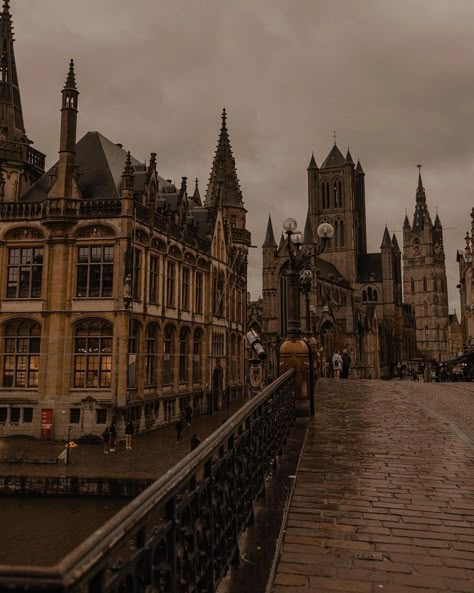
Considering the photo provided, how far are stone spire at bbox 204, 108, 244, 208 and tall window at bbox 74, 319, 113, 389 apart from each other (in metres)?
28.0

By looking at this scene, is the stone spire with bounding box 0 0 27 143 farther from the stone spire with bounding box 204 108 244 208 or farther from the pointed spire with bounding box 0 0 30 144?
the stone spire with bounding box 204 108 244 208

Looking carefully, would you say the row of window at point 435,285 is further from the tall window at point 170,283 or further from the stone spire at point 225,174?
the tall window at point 170,283

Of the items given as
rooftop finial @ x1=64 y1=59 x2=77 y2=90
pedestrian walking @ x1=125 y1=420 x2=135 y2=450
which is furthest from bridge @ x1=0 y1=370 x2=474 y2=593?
rooftop finial @ x1=64 y1=59 x2=77 y2=90

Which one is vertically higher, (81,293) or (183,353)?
(81,293)

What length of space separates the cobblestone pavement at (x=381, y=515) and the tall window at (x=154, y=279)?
72.4ft

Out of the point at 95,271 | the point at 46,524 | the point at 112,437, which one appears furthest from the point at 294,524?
the point at 95,271

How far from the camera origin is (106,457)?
23.2 meters

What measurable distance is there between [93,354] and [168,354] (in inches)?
250

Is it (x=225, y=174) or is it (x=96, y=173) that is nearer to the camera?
(x=96, y=173)

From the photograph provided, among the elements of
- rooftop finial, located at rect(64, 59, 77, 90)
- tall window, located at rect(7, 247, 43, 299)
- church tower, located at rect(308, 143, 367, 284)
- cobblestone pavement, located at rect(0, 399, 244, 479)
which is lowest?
cobblestone pavement, located at rect(0, 399, 244, 479)

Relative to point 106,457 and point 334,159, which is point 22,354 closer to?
point 106,457

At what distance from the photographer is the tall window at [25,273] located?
28.0 meters

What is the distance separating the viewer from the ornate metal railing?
164 cm

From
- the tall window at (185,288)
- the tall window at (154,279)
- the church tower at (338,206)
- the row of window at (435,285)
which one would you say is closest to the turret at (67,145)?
the tall window at (154,279)
